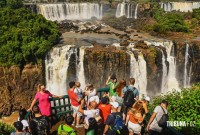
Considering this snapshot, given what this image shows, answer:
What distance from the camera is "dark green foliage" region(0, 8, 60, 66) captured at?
2428cm

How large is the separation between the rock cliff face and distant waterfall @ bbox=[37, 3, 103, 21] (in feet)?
51.8

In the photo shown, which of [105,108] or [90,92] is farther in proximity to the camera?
[90,92]

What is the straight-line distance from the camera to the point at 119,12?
42188 millimetres

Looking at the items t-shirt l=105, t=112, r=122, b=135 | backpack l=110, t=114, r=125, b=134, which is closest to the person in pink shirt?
t-shirt l=105, t=112, r=122, b=135

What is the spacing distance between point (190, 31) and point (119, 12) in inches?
520

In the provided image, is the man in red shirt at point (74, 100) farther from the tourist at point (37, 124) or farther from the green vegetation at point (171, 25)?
the green vegetation at point (171, 25)

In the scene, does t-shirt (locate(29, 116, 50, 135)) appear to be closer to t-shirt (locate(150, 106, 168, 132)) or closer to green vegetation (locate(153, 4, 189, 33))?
t-shirt (locate(150, 106, 168, 132))

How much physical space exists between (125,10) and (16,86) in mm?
22239

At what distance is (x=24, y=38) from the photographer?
25.4 m

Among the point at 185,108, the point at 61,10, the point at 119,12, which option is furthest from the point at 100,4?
the point at 185,108

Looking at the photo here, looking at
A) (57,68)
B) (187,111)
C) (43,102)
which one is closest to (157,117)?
(187,111)

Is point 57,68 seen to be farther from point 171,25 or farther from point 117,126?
point 117,126

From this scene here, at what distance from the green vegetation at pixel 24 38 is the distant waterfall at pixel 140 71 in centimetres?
703

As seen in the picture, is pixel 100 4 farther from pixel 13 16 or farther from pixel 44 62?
pixel 44 62
